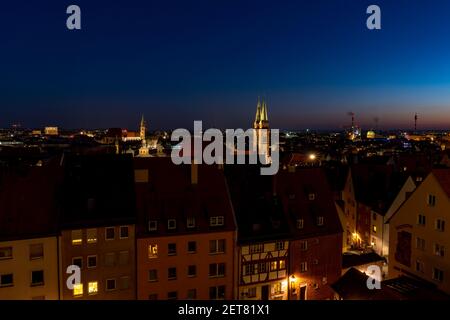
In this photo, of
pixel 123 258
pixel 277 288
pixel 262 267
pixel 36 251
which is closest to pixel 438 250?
pixel 277 288

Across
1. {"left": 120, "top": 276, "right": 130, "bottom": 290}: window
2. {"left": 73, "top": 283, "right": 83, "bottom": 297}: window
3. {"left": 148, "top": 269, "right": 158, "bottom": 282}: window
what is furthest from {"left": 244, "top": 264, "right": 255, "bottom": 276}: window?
{"left": 73, "top": 283, "right": 83, "bottom": 297}: window

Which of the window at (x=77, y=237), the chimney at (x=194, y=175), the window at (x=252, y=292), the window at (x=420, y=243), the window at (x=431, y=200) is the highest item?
the chimney at (x=194, y=175)

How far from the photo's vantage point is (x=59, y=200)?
27.3 m

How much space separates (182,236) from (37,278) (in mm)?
9923

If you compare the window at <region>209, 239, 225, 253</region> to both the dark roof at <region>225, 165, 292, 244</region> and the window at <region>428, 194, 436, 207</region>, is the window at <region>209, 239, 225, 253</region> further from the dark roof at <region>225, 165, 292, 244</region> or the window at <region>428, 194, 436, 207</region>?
the window at <region>428, 194, 436, 207</region>

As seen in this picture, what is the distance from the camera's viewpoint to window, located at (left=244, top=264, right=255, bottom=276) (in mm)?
29094

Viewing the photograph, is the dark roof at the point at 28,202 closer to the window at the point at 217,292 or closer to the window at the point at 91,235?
the window at the point at 91,235

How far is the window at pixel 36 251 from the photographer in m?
24.8

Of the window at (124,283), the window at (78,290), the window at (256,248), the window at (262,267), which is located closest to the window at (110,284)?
the window at (124,283)

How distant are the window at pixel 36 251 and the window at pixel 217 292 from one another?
12.1m

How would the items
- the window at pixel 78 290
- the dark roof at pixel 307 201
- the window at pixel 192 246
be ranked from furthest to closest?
the dark roof at pixel 307 201 → the window at pixel 192 246 → the window at pixel 78 290

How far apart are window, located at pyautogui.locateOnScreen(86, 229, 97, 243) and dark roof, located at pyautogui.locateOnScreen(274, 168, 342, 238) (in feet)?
49.9

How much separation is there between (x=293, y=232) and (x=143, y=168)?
13.3m
